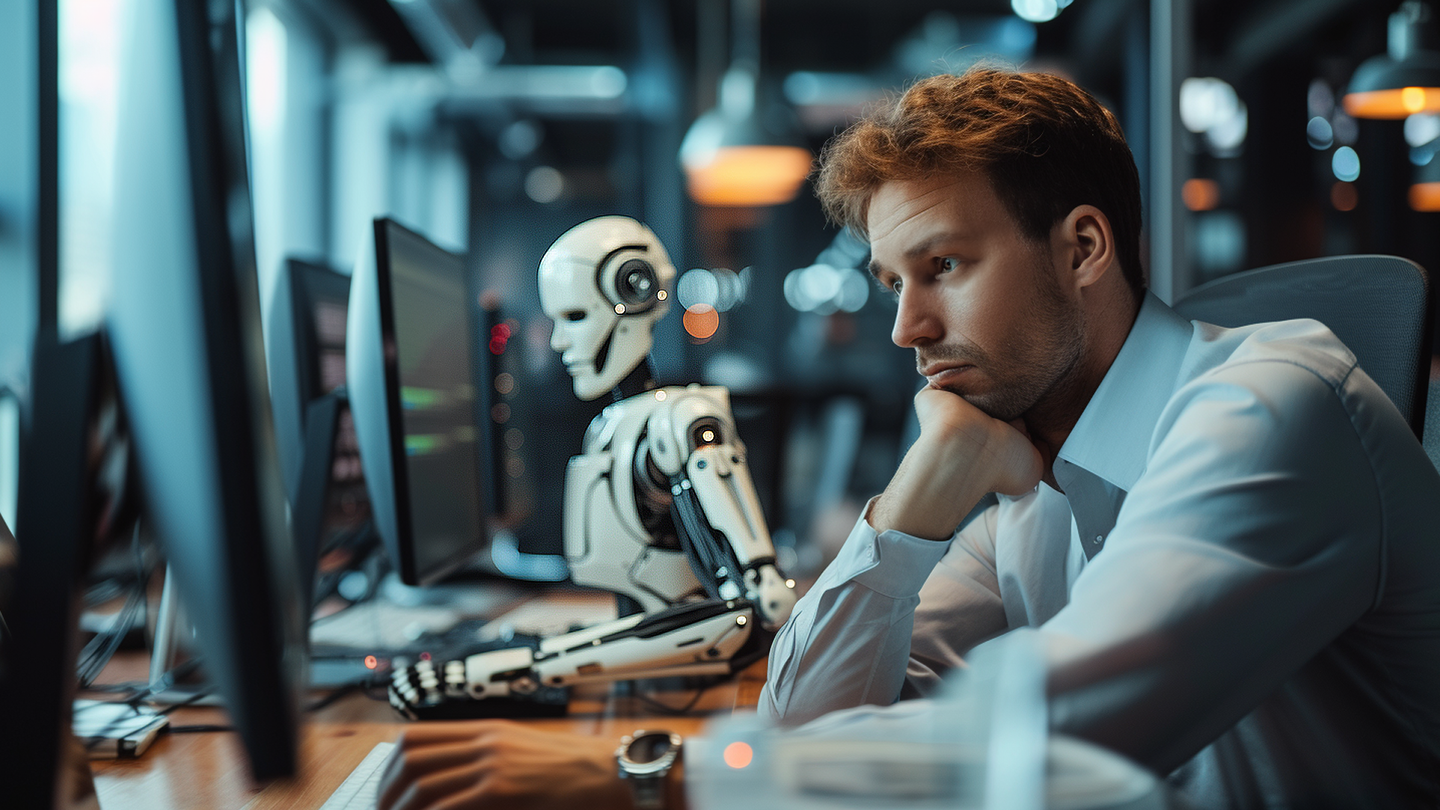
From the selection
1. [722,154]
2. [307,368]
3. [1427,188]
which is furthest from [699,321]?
[1427,188]

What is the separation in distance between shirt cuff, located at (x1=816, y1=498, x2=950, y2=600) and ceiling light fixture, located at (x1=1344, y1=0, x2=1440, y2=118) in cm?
295

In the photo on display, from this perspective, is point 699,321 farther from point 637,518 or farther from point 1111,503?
point 1111,503

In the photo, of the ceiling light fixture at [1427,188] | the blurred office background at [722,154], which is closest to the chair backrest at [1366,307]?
the blurred office background at [722,154]

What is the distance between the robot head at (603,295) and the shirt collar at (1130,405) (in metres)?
0.50

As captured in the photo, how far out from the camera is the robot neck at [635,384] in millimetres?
1120

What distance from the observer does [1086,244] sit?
0.95 metres

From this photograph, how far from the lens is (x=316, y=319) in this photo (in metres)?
1.36

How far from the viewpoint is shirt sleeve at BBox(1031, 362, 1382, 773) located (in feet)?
1.89

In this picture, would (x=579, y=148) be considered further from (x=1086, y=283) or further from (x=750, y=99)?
(x=1086, y=283)

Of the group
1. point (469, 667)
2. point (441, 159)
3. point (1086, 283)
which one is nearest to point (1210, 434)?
point (1086, 283)

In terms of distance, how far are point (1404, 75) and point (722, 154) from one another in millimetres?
2770

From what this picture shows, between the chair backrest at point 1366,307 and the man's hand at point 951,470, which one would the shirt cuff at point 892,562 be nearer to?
the man's hand at point 951,470

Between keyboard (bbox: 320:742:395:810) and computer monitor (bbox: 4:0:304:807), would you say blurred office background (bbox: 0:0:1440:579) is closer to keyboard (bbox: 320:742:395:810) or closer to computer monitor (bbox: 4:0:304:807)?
keyboard (bbox: 320:742:395:810)

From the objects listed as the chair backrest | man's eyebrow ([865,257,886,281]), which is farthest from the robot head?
the chair backrest
